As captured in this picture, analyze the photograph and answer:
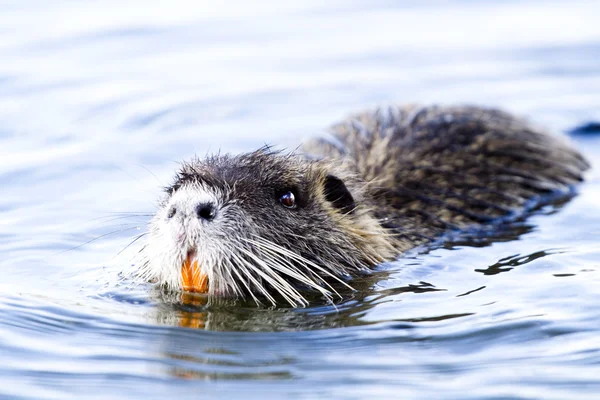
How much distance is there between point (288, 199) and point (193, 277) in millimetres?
750

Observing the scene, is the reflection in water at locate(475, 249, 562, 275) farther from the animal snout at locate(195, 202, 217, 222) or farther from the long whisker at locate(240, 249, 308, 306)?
the animal snout at locate(195, 202, 217, 222)

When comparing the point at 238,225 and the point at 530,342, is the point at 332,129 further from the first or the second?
the point at 530,342

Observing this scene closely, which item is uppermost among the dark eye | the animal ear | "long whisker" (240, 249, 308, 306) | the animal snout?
the animal ear

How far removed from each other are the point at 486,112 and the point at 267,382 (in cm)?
444

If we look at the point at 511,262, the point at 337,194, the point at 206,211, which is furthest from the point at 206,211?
the point at 511,262

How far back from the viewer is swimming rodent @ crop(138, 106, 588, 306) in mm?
5641

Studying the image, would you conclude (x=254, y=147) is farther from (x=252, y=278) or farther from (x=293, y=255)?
(x=252, y=278)

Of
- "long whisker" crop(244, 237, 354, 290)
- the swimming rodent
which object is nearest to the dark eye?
the swimming rodent

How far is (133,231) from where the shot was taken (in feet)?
25.0

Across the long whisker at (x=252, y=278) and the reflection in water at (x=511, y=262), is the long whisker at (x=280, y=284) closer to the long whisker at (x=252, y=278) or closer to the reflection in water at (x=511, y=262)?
the long whisker at (x=252, y=278)

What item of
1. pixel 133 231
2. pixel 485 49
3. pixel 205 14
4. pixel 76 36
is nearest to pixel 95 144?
pixel 133 231

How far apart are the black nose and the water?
0.54 meters

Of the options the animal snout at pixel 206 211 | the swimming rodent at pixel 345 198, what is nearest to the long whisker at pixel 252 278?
the swimming rodent at pixel 345 198

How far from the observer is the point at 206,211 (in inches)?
218
